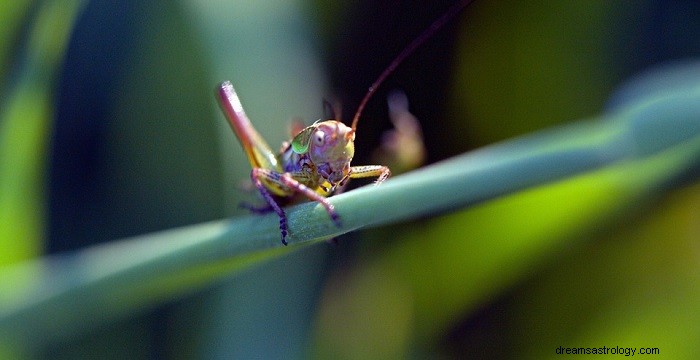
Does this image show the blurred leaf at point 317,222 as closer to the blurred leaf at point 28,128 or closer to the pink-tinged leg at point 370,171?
the blurred leaf at point 28,128

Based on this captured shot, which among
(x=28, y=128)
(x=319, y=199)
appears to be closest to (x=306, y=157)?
(x=319, y=199)

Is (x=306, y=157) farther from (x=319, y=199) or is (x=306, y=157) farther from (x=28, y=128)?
(x=28, y=128)

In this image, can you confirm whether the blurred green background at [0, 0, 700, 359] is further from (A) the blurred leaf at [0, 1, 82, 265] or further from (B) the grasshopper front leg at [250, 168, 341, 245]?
(B) the grasshopper front leg at [250, 168, 341, 245]

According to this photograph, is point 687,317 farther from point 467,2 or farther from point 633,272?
point 467,2

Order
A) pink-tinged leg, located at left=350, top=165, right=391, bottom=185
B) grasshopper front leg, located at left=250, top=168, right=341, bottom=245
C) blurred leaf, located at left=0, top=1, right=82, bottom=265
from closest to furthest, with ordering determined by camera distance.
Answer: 1. grasshopper front leg, located at left=250, top=168, right=341, bottom=245
2. blurred leaf, located at left=0, top=1, right=82, bottom=265
3. pink-tinged leg, located at left=350, top=165, right=391, bottom=185

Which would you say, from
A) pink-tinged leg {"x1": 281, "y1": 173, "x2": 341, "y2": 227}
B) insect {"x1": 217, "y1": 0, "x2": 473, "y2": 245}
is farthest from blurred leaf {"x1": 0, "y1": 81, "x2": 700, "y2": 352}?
insect {"x1": 217, "y1": 0, "x2": 473, "y2": 245}

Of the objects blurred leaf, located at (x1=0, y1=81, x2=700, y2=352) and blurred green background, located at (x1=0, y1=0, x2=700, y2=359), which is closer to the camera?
blurred leaf, located at (x1=0, y1=81, x2=700, y2=352)
